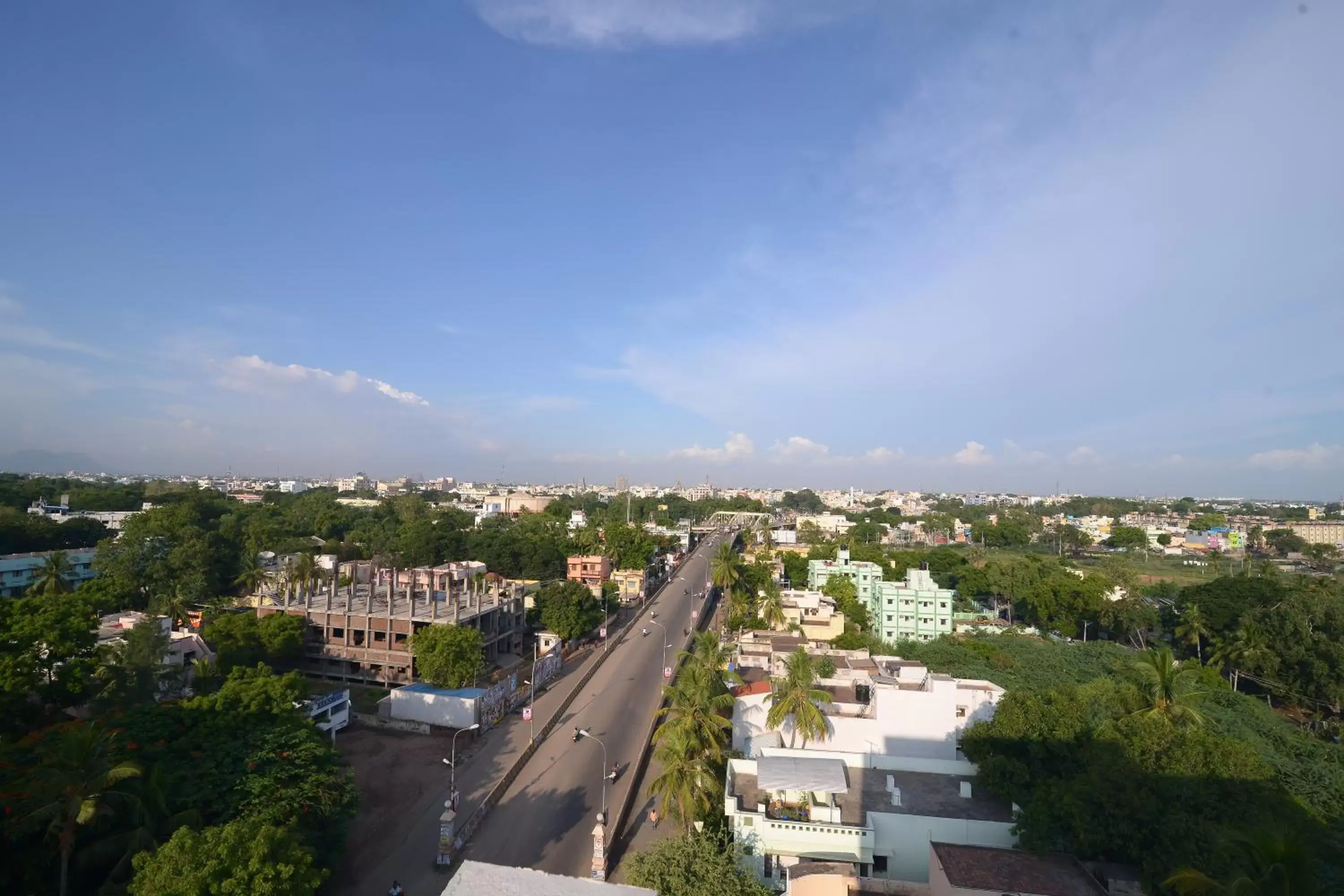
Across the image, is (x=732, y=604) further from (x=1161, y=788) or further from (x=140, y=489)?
(x=140, y=489)

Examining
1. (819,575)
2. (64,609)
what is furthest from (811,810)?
(819,575)

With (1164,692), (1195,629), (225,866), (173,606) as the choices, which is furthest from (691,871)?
(1195,629)

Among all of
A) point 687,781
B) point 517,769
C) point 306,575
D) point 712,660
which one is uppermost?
point 306,575

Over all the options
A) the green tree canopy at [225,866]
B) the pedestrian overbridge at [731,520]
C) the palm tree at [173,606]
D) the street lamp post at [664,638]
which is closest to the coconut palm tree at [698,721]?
the green tree canopy at [225,866]

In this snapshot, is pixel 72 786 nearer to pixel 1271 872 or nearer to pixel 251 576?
pixel 1271 872

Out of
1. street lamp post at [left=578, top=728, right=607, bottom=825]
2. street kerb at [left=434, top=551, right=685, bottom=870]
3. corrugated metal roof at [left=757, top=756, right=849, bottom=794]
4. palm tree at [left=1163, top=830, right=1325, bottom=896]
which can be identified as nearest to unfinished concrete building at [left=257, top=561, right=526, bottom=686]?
street kerb at [left=434, top=551, right=685, bottom=870]

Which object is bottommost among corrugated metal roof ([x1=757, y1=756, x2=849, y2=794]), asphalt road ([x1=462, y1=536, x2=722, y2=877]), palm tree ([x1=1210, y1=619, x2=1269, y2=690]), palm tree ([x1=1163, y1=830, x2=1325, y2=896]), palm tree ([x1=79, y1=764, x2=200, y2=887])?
asphalt road ([x1=462, y1=536, x2=722, y2=877])

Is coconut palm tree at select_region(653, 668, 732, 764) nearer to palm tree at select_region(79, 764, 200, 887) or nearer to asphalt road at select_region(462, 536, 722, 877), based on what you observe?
asphalt road at select_region(462, 536, 722, 877)
